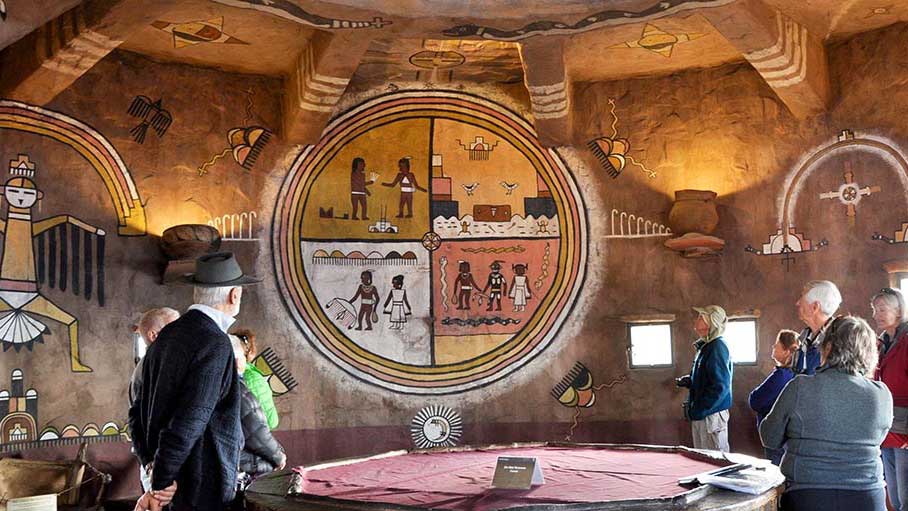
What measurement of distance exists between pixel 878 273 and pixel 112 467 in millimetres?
6223

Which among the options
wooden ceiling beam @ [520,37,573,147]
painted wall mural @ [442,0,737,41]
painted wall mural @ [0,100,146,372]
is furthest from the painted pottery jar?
painted wall mural @ [0,100,146,372]

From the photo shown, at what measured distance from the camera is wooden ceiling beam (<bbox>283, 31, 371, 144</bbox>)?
278 inches

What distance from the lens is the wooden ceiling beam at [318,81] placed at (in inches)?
278

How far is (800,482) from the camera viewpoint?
3.57 meters

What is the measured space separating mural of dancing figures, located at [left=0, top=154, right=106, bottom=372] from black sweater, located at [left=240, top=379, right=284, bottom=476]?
11.2 ft

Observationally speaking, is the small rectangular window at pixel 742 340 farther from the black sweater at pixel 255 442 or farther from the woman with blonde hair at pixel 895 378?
the black sweater at pixel 255 442

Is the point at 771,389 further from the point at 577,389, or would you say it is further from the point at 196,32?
the point at 196,32

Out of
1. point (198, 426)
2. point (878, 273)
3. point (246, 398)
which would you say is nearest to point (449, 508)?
point (198, 426)

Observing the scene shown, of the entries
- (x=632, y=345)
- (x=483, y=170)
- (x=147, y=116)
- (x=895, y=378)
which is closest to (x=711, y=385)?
(x=895, y=378)

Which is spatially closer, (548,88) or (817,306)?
(817,306)

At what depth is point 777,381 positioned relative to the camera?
5.62 metres

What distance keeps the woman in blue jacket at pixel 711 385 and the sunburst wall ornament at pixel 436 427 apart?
227 centimetres

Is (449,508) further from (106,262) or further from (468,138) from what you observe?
(468,138)

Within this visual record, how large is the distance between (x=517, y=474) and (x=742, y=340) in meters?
4.74
